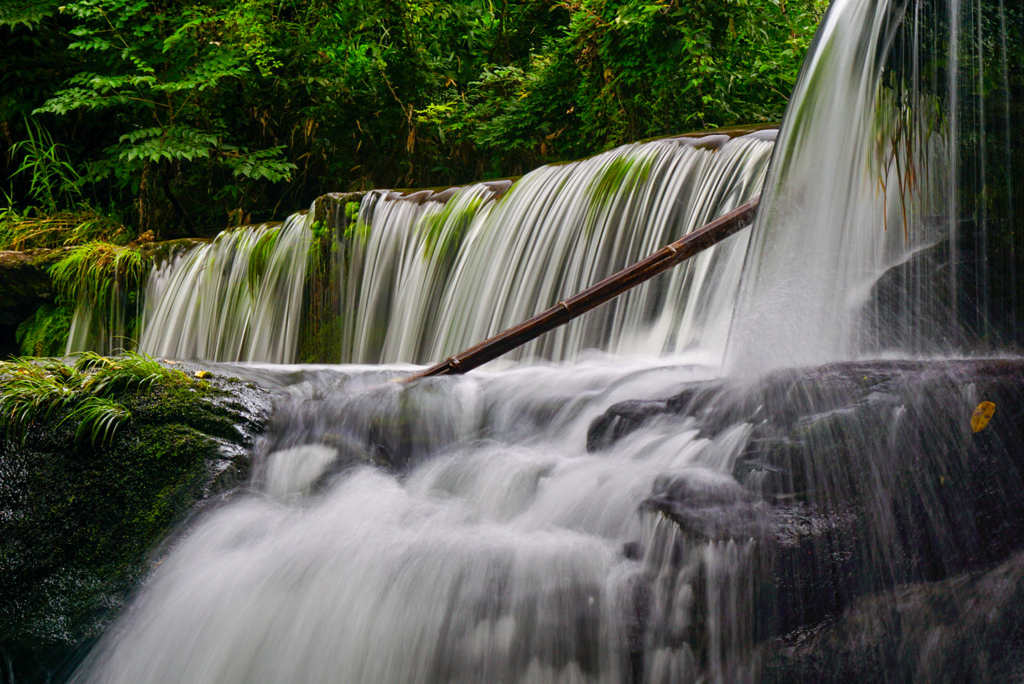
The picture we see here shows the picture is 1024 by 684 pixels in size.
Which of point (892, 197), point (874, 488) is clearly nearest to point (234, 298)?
point (892, 197)

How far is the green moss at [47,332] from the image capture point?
299 inches

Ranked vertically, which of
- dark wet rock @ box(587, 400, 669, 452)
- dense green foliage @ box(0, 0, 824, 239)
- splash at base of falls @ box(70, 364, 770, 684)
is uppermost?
dense green foliage @ box(0, 0, 824, 239)

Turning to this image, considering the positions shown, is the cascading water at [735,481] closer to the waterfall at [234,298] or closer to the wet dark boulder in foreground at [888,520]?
the wet dark boulder in foreground at [888,520]

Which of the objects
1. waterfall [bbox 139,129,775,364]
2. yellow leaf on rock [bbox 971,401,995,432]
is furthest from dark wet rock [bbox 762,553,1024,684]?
waterfall [bbox 139,129,775,364]

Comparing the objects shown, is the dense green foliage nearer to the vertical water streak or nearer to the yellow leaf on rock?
the vertical water streak

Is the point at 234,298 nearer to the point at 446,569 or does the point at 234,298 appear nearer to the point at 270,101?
the point at 270,101

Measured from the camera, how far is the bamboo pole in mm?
3289

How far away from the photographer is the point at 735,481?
6.53 feet

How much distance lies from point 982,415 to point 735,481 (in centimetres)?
66

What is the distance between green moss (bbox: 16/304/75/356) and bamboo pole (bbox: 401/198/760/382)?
18.6 feet

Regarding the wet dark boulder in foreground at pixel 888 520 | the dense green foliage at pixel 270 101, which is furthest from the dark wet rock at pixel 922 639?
the dense green foliage at pixel 270 101

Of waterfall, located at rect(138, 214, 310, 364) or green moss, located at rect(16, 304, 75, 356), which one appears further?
green moss, located at rect(16, 304, 75, 356)

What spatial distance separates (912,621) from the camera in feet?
5.94

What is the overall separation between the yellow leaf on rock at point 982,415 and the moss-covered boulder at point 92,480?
8.05 ft
